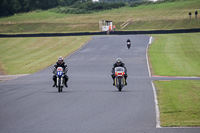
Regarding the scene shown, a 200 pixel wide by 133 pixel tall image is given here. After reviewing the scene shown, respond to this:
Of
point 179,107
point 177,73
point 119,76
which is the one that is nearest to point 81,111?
point 179,107

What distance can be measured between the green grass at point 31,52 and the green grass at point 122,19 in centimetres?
2269

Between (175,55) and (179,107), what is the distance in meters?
28.9

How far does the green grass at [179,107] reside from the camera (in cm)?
1069

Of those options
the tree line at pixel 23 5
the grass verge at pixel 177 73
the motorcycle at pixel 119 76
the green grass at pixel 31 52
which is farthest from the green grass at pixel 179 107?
the tree line at pixel 23 5

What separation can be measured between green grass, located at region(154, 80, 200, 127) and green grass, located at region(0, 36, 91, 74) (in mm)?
18287

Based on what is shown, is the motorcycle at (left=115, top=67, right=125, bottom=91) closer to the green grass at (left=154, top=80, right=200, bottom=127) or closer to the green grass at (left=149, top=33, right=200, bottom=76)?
the green grass at (left=154, top=80, right=200, bottom=127)

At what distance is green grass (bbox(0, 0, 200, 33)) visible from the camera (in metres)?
80.1

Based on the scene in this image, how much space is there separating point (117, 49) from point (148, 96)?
32.1 metres

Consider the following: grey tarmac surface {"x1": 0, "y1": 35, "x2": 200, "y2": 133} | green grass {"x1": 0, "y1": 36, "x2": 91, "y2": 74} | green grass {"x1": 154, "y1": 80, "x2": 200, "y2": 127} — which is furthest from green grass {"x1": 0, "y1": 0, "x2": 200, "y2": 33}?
grey tarmac surface {"x1": 0, "y1": 35, "x2": 200, "y2": 133}

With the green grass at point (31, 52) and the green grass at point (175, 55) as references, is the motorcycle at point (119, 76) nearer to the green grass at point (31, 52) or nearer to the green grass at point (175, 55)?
the green grass at point (175, 55)

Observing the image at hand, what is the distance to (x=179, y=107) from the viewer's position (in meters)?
13.0

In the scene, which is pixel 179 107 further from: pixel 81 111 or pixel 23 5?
pixel 23 5

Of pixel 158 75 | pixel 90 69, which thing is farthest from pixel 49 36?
pixel 158 75

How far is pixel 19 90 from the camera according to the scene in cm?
1941
